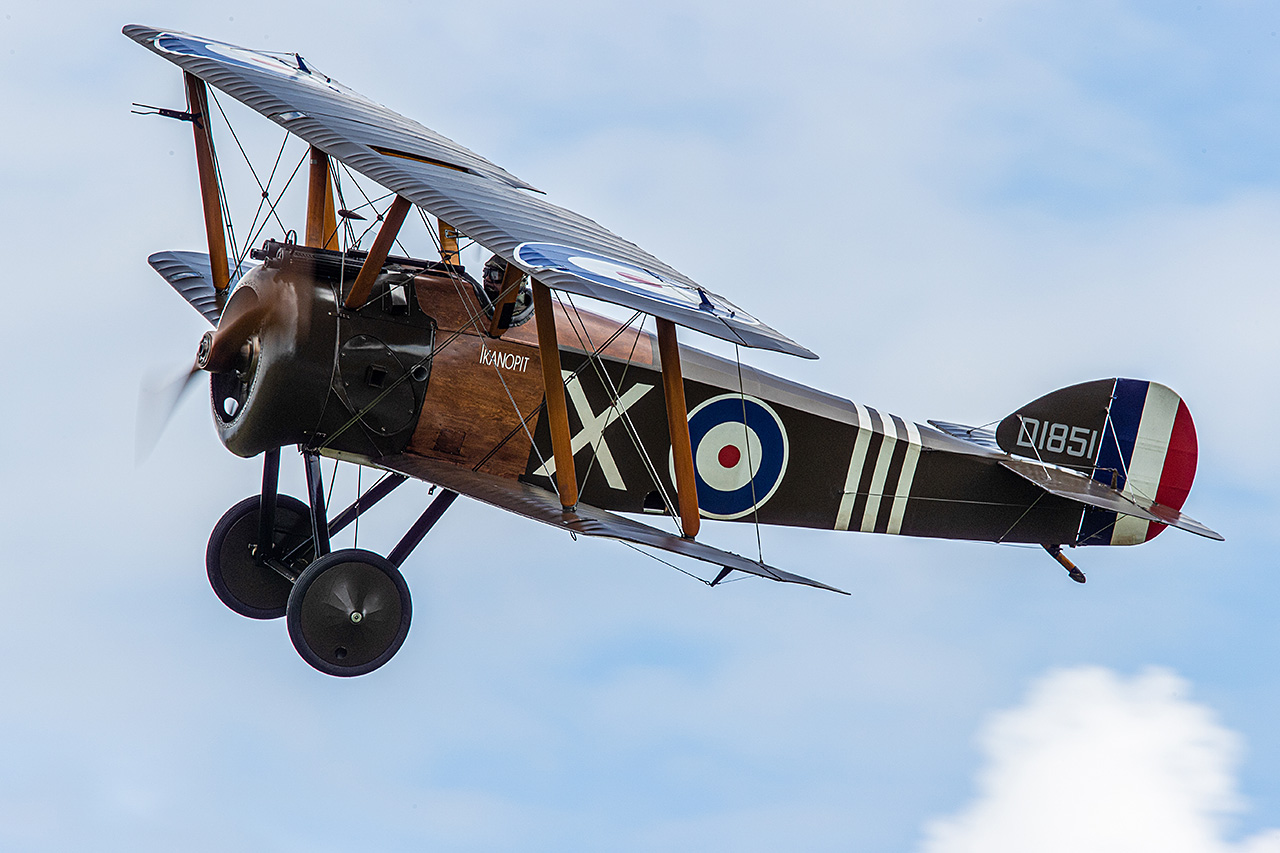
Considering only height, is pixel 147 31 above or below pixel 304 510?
above

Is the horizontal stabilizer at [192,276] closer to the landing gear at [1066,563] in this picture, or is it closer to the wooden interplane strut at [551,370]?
the wooden interplane strut at [551,370]

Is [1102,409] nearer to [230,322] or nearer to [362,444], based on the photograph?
[362,444]

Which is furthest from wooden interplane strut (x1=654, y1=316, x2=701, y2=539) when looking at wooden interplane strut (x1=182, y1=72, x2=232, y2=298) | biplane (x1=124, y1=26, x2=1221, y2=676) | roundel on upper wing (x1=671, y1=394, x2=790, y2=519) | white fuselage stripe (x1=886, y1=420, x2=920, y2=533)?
wooden interplane strut (x1=182, y1=72, x2=232, y2=298)

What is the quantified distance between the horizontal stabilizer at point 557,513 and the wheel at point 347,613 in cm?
66

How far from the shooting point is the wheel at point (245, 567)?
9336 millimetres

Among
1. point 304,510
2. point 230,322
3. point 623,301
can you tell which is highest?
point 623,301

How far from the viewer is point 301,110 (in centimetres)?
841

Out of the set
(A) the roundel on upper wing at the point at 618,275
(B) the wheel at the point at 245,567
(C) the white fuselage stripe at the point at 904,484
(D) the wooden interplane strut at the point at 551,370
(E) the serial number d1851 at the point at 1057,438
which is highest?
(A) the roundel on upper wing at the point at 618,275

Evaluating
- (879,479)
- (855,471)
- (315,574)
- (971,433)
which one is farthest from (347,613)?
(971,433)

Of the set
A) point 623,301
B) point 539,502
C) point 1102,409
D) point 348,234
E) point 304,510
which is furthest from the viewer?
point 1102,409

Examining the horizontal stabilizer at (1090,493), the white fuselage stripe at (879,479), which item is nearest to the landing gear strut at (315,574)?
the white fuselage stripe at (879,479)

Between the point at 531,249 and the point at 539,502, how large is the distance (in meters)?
1.55

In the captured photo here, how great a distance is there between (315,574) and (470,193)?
6.95 ft

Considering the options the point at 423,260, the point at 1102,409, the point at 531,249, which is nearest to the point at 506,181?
the point at 423,260
